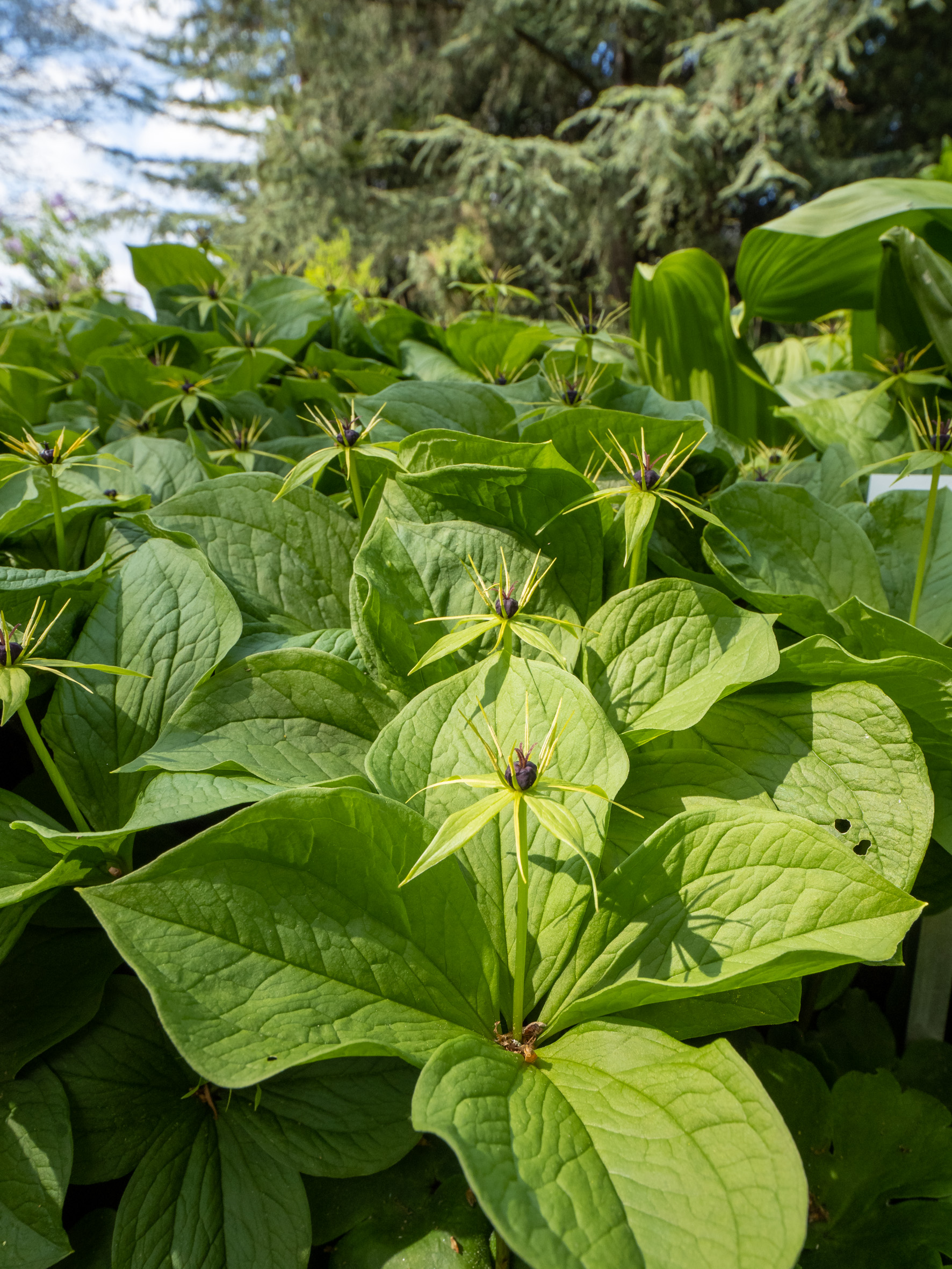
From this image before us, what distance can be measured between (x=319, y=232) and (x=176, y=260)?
30.7ft

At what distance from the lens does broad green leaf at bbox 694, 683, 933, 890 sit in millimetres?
692

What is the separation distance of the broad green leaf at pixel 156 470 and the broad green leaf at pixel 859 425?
40.4 inches

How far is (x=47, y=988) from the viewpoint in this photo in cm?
68

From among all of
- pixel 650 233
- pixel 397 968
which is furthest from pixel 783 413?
pixel 650 233

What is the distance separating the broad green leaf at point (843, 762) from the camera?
692 mm

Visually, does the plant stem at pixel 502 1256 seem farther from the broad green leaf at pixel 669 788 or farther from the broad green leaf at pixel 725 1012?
the broad green leaf at pixel 669 788

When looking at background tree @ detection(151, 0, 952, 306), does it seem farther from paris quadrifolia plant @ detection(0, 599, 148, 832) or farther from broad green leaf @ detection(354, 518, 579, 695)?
paris quadrifolia plant @ detection(0, 599, 148, 832)

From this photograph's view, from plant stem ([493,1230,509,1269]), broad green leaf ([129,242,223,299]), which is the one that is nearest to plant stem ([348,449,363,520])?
plant stem ([493,1230,509,1269])

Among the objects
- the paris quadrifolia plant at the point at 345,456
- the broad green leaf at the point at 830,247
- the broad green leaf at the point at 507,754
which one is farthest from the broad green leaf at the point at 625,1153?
the broad green leaf at the point at 830,247

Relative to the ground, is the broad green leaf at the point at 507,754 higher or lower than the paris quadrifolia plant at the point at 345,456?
lower

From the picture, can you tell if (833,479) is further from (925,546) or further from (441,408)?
(441,408)

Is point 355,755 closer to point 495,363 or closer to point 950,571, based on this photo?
point 950,571

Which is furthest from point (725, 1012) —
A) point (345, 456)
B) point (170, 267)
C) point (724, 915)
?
point (170, 267)

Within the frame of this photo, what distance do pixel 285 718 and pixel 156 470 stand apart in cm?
53
